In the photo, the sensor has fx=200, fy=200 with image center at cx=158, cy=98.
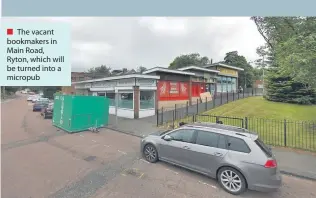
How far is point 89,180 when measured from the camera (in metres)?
5.32

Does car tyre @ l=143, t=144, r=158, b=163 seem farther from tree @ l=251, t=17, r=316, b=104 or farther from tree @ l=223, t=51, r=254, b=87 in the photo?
tree @ l=223, t=51, r=254, b=87

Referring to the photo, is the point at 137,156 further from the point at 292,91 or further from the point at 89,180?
the point at 292,91

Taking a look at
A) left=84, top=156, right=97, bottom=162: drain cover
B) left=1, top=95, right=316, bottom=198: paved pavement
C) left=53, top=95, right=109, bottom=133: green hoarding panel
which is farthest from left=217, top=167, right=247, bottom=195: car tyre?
left=53, top=95, right=109, bottom=133: green hoarding panel

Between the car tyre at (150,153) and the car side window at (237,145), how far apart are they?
252 cm

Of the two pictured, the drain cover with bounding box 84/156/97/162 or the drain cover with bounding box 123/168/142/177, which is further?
the drain cover with bounding box 84/156/97/162

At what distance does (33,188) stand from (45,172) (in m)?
1.01

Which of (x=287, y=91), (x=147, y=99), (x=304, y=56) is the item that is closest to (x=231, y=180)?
(x=304, y=56)

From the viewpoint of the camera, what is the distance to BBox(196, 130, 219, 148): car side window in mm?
5454

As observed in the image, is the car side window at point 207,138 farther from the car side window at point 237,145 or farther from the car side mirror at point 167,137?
the car side mirror at point 167,137

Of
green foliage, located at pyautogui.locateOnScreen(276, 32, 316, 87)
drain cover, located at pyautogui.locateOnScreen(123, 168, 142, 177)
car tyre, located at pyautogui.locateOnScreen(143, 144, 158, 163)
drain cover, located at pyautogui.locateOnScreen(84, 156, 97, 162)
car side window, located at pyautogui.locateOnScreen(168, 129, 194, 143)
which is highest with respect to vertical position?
green foliage, located at pyautogui.locateOnScreen(276, 32, 316, 87)

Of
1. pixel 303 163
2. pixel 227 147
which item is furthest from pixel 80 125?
pixel 303 163

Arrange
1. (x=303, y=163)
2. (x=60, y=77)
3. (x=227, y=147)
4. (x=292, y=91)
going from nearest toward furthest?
(x=227, y=147) → (x=60, y=77) → (x=303, y=163) → (x=292, y=91)

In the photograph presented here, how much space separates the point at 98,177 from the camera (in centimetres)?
553

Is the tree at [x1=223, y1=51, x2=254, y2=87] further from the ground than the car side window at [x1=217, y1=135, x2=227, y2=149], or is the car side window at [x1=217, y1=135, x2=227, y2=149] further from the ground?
the tree at [x1=223, y1=51, x2=254, y2=87]
